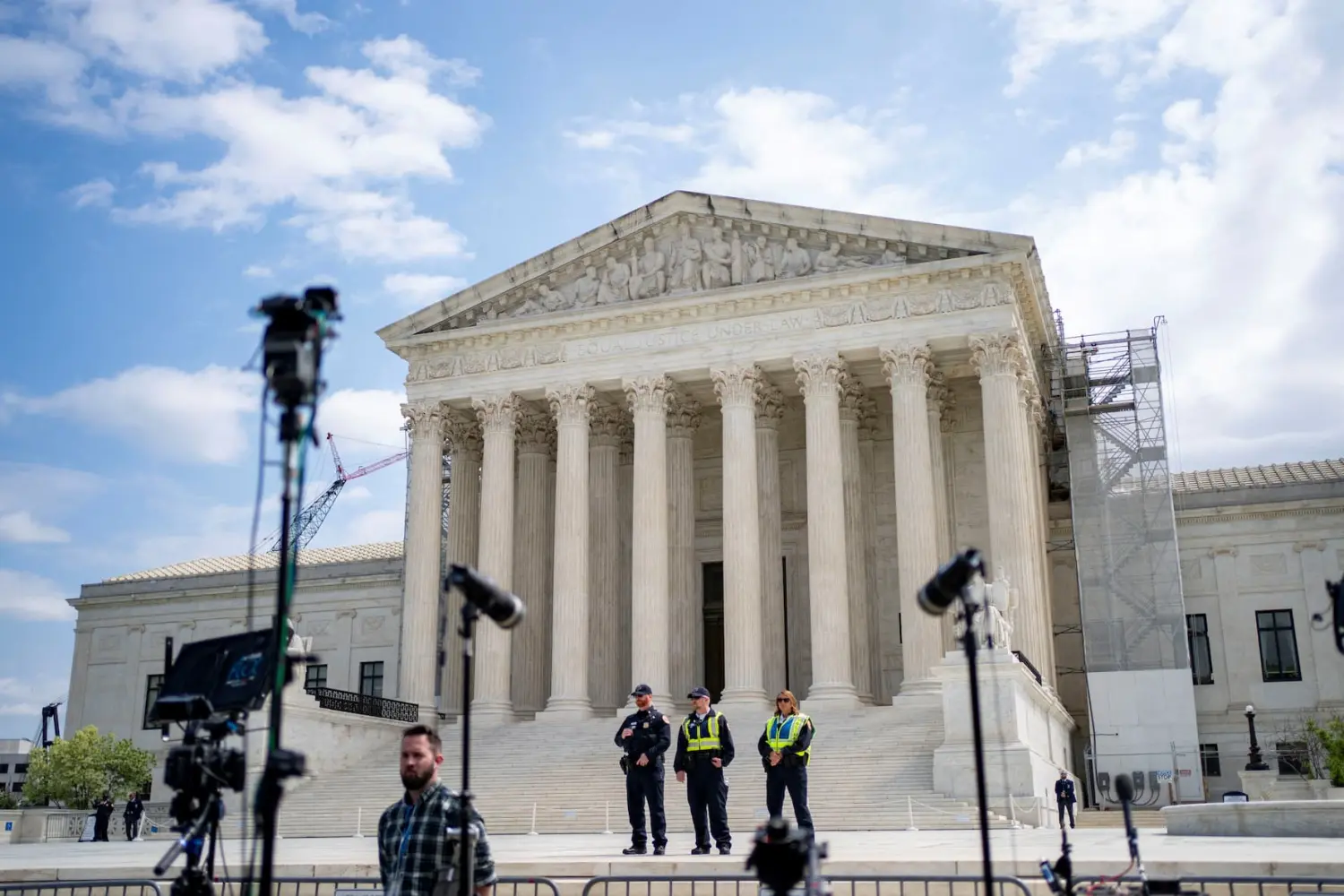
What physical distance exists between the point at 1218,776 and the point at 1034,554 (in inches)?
517

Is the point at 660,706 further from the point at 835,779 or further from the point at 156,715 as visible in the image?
the point at 156,715

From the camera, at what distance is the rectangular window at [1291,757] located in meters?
42.5

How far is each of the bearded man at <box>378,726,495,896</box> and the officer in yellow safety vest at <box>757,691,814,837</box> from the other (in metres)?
9.44

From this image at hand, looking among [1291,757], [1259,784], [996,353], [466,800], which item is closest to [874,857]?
[466,800]

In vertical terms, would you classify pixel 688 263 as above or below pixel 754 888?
above

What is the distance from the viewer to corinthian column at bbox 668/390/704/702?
4100 centimetres

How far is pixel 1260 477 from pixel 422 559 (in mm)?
30310

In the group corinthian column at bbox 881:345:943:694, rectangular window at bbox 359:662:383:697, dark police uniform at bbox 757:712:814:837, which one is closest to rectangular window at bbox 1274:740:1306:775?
corinthian column at bbox 881:345:943:694

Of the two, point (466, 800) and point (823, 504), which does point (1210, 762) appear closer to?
point (823, 504)

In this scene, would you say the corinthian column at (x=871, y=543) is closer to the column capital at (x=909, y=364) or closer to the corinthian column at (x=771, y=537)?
the corinthian column at (x=771, y=537)

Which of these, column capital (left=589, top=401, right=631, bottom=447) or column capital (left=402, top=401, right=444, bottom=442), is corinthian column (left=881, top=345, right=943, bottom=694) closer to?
column capital (left=589, top=401, right=631, bottom=447)

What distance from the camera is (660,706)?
37.5m

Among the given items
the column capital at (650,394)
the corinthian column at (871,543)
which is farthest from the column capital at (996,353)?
the column capital at (650,394)

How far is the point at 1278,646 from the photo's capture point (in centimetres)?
4556
